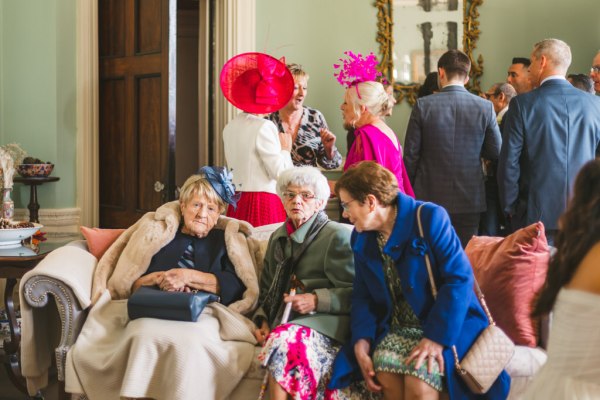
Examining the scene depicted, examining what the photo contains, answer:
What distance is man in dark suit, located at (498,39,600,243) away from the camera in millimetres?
4391

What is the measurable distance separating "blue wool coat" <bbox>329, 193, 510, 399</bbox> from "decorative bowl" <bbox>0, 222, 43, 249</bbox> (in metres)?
2.02

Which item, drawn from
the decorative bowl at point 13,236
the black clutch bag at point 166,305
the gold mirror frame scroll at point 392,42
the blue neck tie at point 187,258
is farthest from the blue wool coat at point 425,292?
the gold mirror frame scroll at point 392,42

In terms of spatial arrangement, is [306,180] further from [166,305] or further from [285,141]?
[285,141]

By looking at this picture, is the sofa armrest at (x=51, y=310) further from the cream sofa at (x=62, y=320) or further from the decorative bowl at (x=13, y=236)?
the decorative bowl at (x=13, y=236)

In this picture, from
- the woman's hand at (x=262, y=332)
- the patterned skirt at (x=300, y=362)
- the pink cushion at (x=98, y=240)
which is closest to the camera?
the patterned skirt at (x=300, y=362)

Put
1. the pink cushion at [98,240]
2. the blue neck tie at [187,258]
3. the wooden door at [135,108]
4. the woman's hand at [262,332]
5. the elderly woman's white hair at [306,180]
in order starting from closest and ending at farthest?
the woman's hand at [262,332] < the elderly woman's white hair at [306,180] < the blue neck tie at [187,258] < the pink cushion at [98,240] < the wooden door at [135,108]

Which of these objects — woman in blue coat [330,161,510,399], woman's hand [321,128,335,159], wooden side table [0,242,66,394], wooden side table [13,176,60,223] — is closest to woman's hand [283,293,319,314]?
woman in blue coat [330,161,510,399]

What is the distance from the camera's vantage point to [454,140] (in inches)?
184

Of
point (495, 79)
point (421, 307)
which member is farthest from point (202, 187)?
point (495, 79)

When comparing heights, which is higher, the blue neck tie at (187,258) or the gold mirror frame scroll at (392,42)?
the gold mirror frame scroll at (392,42)

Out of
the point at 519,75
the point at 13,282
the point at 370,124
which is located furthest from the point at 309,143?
the point at 13,282

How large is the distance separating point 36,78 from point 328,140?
2190mm

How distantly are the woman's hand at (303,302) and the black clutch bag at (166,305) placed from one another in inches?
15.5

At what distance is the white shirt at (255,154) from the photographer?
4.48 m
